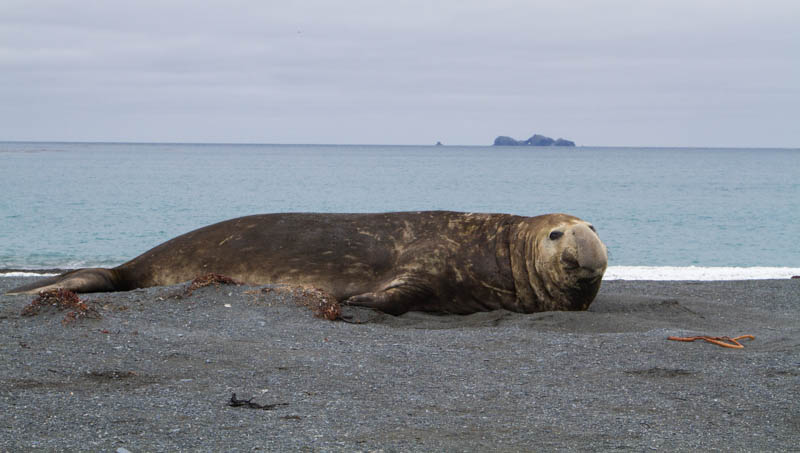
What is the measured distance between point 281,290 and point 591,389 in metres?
3.40

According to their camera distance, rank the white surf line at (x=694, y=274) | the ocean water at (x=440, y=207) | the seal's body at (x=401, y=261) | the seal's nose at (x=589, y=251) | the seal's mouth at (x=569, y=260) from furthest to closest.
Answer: the ocean water at (x=440, y=207)
the white surf line at (x=694, y=274)
the seal's body at (x=401, y=261)
the seal's mouth at (x=569, y=260)
the seal's nose at (x=589, y=251)

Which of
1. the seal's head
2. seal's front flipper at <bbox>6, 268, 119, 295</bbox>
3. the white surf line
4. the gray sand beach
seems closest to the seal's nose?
the seal's head

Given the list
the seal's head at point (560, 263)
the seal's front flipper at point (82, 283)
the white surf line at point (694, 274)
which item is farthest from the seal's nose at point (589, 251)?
the white surf line at point (694, 274)

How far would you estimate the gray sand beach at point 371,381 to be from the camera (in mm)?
3777

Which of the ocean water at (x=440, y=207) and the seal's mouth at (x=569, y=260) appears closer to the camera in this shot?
the seal's mouth at (x=569, y=260)

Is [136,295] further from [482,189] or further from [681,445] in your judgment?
[482,189]

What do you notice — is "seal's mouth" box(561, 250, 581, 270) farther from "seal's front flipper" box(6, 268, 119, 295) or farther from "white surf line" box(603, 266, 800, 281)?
"white surf line" box(603, 266, 800, 281)

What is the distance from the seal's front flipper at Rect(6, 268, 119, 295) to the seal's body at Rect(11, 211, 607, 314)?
11mm

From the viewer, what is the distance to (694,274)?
14281mm

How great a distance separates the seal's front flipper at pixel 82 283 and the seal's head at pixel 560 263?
418cm

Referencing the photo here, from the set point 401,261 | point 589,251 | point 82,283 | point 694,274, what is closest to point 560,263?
point 589,251

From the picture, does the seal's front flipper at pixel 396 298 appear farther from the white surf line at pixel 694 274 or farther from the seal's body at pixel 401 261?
the white surf line at pixel 694 274

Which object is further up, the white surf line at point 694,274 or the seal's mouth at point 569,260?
the seal's mouth at point 569,260

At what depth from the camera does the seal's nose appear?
24.2 feet
